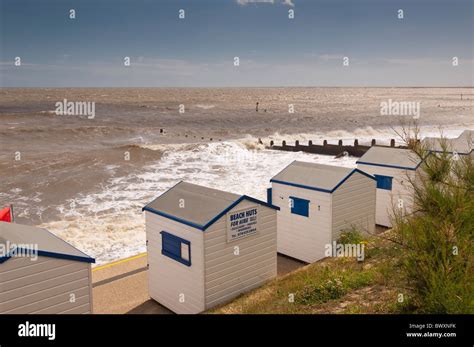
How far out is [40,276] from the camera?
8.90 meters

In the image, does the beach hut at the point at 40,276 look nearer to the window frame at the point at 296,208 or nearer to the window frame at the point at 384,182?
the window frame at the point at 296,208

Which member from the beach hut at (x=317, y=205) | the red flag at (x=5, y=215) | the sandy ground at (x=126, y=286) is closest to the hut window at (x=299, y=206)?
the beach hut at (x=317, y=205)

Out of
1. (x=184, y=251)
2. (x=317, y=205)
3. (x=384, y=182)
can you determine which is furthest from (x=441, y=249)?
(x=384, y=182)

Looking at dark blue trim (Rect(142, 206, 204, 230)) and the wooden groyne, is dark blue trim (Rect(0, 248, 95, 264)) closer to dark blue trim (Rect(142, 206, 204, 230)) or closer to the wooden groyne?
dark blue trim (Rect(142, 206, 204, 230))

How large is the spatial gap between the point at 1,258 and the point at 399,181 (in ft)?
48.2

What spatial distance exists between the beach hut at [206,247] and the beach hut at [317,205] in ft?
8.95

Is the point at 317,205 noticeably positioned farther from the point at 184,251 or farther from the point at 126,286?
the point at 126,286

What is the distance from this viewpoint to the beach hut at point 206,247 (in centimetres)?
1149

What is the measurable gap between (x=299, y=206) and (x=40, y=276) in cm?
911

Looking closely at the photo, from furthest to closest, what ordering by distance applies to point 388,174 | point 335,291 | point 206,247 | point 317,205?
1. point 388,174
2. point 317,205
3. point 206,247
4. point 335,291

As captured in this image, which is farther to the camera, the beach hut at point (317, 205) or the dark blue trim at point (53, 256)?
the beach hut at point (317, 205)
